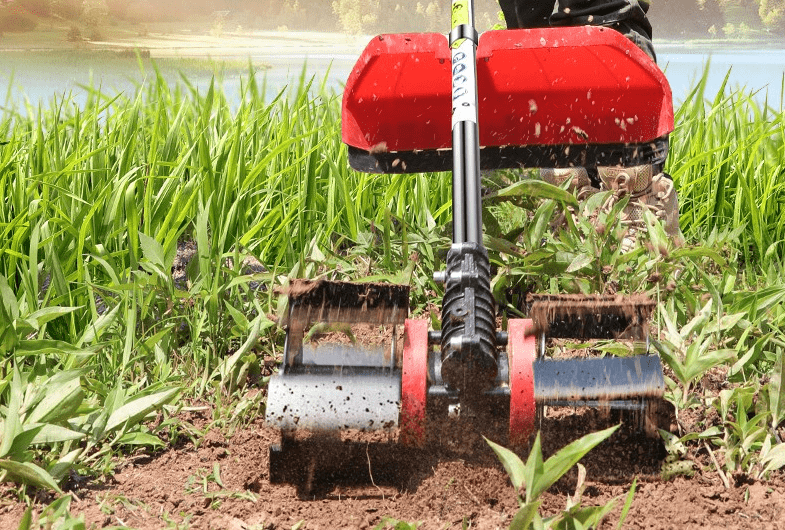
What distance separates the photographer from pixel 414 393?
4.58 ft

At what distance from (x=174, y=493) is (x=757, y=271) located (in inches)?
68.2

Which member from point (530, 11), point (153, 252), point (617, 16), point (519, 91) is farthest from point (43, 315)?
point (530, 11)

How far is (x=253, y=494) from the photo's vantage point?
4.67 feet

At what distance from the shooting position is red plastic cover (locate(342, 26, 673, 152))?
2.14 metres

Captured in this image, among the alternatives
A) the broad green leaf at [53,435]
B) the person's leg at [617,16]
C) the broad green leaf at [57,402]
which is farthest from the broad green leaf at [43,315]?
the person's leg at [617,16]

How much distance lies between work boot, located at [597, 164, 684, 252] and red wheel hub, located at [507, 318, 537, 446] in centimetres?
102

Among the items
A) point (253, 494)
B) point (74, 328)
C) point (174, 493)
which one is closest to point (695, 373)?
point (253, 494)

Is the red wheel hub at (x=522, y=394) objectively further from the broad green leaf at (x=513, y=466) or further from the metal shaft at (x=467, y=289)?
the broad green leaf at (x=513, y=466)

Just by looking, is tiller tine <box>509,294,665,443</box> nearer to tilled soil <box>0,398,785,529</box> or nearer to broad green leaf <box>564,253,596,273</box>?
tilled soil <box>0,398,785,529</box>

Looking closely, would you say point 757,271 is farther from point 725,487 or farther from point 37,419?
point 37,419

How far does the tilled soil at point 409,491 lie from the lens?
134 centimetres

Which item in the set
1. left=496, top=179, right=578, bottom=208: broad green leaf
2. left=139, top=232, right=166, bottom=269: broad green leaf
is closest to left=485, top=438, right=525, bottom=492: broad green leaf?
left=496, top=179, right=578, bottom=208: broad green leaf

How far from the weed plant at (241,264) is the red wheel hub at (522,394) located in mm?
342

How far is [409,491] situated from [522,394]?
0.82 ft
